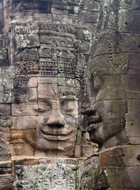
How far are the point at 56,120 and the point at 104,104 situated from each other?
335 inches

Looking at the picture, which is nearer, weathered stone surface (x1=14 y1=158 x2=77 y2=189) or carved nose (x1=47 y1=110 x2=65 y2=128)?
weathered stone surface (x1=14 y1=158 x2=77 y2=189)

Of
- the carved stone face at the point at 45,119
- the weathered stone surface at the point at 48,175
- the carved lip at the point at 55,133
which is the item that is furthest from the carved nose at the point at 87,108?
the carved lip at the point at 55,133

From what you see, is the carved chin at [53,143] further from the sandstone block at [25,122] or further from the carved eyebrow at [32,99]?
the carved eyebrow at [32,99]

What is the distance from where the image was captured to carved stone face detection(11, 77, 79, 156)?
1798cm

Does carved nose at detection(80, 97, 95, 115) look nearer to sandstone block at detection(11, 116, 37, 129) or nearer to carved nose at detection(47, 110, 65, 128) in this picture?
carved nose at detection(47, 110, 65, 128)

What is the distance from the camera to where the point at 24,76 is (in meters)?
18.3

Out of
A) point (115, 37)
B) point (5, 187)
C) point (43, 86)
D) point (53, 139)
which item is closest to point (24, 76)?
point (43, 86)

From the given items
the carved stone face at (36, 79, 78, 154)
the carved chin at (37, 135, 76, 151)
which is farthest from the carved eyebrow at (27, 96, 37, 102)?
the carved chin at (37, 135, 76, 151)

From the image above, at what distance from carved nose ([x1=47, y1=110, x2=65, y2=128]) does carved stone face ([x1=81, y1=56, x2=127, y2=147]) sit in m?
8.00

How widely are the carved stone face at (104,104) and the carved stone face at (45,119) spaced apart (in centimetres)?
815

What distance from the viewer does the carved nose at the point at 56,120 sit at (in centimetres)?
1788

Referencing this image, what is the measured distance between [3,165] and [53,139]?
71.7 inches

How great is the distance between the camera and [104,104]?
9469 mm

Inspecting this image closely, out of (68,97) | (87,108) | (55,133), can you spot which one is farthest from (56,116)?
(87,108)
